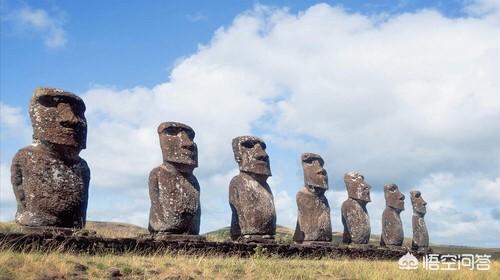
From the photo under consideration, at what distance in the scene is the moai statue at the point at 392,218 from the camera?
22.5m

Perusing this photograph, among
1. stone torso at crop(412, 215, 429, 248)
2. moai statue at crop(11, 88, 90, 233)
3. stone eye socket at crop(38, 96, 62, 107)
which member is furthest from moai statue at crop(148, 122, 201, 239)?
stone torso at crop(412, 215, 429, 248)

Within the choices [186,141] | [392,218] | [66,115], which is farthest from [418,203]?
[66,115]

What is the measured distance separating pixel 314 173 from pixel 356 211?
105 inches

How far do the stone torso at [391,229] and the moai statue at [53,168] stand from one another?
13.2 m

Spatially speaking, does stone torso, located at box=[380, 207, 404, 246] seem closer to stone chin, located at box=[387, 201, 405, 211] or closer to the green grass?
stone chin, located at box=[387, 201, 405, 211]

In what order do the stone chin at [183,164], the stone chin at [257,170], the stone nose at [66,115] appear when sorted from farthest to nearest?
1. the stone chin at [257,170]
2. the stone chin at [183,164]
3. the stone nose at [66,115]

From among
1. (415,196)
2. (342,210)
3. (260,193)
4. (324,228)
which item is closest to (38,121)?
(260,193)

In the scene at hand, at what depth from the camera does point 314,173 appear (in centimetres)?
1898

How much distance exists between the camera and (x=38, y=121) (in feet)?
39.2

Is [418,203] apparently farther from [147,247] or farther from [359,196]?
[147,247]

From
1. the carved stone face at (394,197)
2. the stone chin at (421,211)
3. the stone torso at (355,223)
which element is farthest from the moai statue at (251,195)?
the stone chin at (421,211)

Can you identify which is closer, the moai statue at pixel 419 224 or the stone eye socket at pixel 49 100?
the stone eye socket at pixel 49 100

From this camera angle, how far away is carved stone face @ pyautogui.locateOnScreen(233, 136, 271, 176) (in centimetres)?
1667

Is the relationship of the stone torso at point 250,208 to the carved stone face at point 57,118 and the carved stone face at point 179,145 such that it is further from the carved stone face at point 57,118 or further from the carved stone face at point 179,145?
the carved stone face at point 57,118
